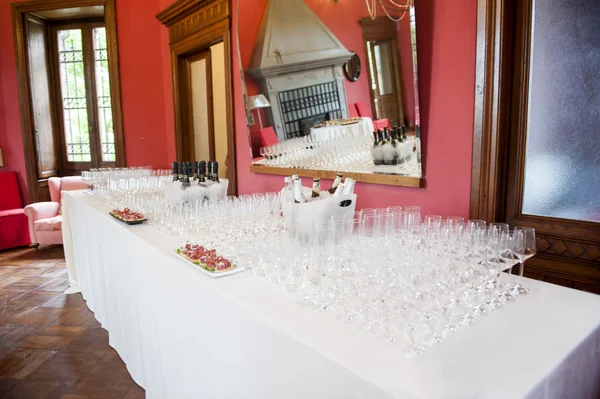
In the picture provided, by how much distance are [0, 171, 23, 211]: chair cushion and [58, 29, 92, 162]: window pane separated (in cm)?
75

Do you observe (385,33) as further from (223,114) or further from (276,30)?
(223,114)

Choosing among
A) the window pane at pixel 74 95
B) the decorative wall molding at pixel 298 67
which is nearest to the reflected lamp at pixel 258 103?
the decorative wall molding at pixel 298 67

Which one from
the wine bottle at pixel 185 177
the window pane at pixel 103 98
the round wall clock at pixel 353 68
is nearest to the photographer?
the round wall clock at pixel 353 68

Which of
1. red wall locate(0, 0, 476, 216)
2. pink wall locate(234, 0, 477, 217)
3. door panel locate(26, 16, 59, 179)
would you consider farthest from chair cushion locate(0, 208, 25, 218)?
pink wall locate(234, 0, 477, 217)

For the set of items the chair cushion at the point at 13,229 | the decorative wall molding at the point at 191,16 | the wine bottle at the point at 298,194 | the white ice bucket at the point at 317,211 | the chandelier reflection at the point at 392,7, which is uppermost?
the decorative wall molding at the point at 191,16

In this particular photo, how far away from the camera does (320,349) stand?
0.95 metres

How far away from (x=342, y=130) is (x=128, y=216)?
1290 mm

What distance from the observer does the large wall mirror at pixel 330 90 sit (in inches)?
80.0

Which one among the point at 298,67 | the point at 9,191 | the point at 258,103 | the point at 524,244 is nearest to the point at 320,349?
the point at 524,244

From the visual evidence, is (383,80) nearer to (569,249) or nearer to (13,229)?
(569,249)

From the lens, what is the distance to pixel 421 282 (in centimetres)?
117

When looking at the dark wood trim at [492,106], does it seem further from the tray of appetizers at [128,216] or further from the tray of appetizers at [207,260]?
the tray of appetizers at [128,216]

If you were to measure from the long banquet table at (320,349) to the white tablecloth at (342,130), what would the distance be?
1.10 meters

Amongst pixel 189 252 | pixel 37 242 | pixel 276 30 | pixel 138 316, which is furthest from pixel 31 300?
pixel 276 30
